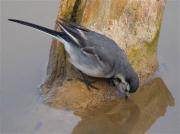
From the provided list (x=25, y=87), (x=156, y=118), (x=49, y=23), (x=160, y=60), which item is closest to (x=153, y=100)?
(x=156, y=118)

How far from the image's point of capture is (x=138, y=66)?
7.45 metres

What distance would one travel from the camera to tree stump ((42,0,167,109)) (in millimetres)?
6887

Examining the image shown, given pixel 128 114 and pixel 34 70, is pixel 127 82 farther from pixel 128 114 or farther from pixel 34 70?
pixel 34 70

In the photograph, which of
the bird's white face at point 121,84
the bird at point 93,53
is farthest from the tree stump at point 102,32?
the bird at point 93,53

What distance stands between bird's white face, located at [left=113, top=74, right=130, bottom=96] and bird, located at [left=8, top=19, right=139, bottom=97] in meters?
0.02

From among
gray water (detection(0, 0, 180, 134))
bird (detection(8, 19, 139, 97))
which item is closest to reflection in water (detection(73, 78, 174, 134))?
gray water (detection(0, 0, 180, 134))

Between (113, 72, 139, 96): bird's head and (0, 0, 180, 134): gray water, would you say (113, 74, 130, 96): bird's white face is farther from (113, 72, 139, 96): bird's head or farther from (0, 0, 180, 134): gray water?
(0, 0, 180, 134): gray water

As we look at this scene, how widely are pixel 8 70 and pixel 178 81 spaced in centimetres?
230

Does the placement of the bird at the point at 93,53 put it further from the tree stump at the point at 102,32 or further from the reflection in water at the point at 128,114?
the reflection in water at the point at 128,114

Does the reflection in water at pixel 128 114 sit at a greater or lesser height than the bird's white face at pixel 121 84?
lesser

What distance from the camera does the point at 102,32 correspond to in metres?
7.11

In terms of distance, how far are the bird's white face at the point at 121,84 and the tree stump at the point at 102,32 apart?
95 millimetres

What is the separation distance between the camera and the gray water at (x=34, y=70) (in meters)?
6.75

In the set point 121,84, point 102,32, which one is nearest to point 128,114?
point 121,84
